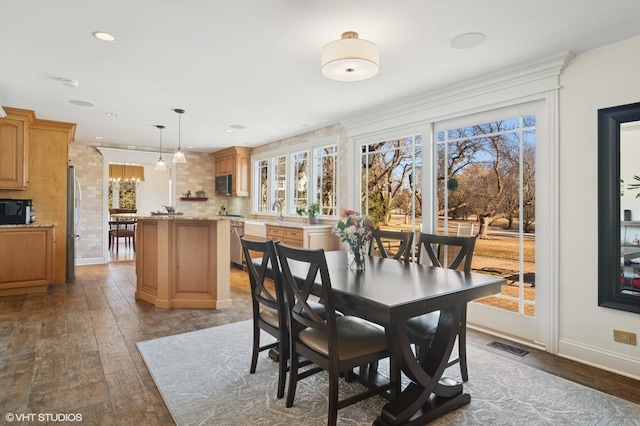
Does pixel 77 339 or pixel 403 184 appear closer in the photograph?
pixel 77 339

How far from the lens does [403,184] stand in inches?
174

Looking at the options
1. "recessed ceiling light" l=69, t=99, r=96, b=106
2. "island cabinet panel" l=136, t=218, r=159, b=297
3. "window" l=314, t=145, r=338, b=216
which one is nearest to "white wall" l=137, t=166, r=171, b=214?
"recessed ceiling light" l=69, t=99, r=96, b=106

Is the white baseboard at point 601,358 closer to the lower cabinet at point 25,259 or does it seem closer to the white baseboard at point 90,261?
the lower cabinet at point 25,259

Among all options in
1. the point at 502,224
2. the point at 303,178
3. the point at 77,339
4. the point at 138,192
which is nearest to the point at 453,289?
the point at 502,224

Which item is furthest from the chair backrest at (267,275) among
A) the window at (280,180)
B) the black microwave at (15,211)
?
the window at (280,180)

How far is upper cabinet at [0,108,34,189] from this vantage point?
469 centimetres

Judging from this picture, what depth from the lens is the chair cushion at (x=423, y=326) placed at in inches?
84.8

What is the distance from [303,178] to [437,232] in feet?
9.54

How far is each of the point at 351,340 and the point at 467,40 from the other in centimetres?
228

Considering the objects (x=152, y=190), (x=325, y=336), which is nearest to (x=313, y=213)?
(x=325, y=336)

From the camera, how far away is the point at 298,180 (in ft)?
21.0

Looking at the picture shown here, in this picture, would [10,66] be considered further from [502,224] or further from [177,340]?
[502,224]

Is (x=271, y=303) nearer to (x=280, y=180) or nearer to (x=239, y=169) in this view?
(x=280, y=180)

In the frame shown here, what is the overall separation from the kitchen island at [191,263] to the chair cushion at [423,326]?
2.55 meters
